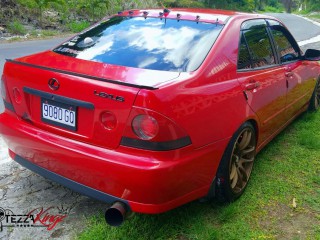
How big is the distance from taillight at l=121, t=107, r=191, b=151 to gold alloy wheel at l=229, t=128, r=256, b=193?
0.80 m

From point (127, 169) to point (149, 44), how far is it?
113 centimetres

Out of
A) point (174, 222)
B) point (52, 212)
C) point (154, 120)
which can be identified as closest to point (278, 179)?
point (174, 222)

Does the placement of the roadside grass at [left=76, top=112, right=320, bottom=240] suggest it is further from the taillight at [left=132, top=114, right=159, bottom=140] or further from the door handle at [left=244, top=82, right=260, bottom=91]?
the door handle at [left=244, top=82, right=260, bottom=91]

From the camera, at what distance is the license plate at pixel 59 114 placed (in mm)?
2455

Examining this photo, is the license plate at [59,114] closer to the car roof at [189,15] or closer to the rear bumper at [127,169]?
the rear bumper at [127,169]

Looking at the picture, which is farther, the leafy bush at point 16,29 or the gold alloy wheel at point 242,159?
the leafy bush at point 16,29

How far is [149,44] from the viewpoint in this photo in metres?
2.88

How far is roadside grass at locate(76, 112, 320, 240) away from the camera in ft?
8.55

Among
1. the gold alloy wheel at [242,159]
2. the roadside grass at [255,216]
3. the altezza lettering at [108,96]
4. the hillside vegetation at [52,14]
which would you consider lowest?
the hillside vegetation at [52,14]

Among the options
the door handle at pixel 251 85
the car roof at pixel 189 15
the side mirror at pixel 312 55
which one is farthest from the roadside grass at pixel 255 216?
the car roof at pixel 189 15

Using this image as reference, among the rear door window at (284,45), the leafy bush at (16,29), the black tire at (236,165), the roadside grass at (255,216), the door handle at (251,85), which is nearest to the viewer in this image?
the roadside grass at (255,216)

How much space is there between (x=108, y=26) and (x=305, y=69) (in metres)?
2.52

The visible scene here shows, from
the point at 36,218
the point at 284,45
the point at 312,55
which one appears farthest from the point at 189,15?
the point at 36,218

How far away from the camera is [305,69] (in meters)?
4.45
